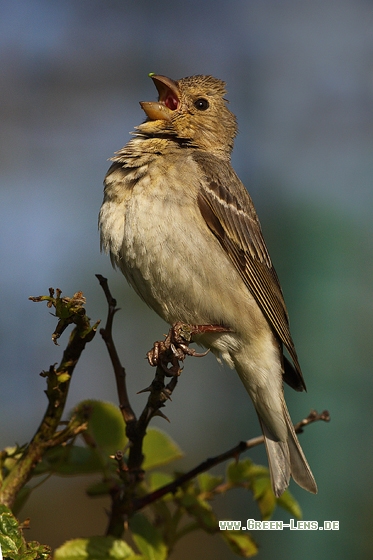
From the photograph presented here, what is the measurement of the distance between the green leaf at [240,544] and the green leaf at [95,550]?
35 centimetres

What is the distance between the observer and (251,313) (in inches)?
118

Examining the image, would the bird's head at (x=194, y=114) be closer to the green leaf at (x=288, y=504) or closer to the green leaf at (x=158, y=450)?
the green leaf at (x=158, y=450)

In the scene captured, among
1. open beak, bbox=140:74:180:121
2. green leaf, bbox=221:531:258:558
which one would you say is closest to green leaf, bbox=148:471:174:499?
green leaf, bbox=221:531:258:558

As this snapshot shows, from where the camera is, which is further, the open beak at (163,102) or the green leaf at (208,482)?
the open beak at (163,102)

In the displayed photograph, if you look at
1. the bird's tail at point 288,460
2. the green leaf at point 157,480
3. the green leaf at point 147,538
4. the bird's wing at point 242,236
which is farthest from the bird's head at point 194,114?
the green leaf at point 147,538

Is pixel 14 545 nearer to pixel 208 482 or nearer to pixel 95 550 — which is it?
pixel 95 550

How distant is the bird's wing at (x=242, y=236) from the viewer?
2.96 metres

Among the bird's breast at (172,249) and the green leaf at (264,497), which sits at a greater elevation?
the bird's breast at (172,249)

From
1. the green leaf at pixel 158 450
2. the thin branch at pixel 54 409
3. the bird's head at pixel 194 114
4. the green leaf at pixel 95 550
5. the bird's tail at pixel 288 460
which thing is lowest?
the bird's tail at pixel 288 460

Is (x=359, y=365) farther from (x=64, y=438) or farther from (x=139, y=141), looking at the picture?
(x=64, y=438)

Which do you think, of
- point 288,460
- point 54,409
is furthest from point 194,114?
point 54,409

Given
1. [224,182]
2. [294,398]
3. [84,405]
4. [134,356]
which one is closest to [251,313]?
[224,182]

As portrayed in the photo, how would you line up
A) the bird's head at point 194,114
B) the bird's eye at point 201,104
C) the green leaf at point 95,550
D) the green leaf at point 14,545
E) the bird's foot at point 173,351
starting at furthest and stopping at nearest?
A: the bird's eye at point 201,104
the bird's head at point 194,114
the bird's foot at point 173,351
the green leaf at point 95,550
the green leaf at point 14,545

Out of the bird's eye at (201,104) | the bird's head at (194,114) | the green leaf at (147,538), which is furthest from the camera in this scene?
the bird's eye at (201,104)
